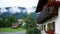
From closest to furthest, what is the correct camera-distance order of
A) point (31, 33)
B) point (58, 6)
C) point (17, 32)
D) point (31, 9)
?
point (58, 6) → point (31, 33) → point (17, 32) → point (31, 9)

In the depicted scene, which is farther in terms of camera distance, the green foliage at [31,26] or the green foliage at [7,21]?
the green foliage at [7,21]

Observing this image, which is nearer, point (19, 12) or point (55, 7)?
point (55, 7)

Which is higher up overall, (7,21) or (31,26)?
(31,26)

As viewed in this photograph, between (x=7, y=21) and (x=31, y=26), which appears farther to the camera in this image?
(x=7, y=21)

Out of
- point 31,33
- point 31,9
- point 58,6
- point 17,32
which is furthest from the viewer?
point 31,9

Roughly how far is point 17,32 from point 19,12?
76.1 inches

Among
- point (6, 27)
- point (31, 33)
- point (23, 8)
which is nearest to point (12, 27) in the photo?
point (6, 27)

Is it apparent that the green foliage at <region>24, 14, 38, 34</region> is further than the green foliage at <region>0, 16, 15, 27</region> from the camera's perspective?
No

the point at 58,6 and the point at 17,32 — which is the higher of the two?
the point at 58,6

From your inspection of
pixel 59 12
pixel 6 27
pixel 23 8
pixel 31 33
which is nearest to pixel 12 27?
pixel 6 27

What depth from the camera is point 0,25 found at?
17.0m

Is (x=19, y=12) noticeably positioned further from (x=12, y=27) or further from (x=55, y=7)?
(x=55, y=7)

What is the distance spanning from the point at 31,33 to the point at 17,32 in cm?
592

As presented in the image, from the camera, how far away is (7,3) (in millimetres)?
17797
